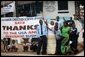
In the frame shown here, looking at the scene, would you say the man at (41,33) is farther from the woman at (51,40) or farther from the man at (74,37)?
the man at (74,37)

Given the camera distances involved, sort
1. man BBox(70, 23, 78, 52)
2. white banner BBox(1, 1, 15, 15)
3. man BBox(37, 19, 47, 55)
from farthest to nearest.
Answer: white banner BBox(1, 1, 15, 15)
man BBox(37, 19, 47, 55)
man BBox(70, 23, 78, 52)

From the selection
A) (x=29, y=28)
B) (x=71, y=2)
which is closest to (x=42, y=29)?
(x=29, y=28)

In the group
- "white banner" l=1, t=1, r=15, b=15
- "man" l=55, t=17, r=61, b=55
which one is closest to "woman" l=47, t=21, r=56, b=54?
"man" l=55, t=17, r=61, b=55

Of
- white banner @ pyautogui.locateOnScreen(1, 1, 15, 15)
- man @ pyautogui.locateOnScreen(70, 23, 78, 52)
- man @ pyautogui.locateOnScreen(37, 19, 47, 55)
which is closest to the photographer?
man @ pyautogui.locateOnScreen(70, 23, 78, 52)

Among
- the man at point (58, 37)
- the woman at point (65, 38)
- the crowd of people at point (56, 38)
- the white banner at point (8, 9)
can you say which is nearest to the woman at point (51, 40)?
the crowd of people at point (56, 38)

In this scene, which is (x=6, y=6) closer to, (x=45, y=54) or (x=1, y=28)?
(x=1, y=28)

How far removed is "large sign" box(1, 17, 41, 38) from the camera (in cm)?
1683

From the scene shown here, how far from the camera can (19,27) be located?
55.6 ft

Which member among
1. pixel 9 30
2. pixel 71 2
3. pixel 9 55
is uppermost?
pixel 71 2

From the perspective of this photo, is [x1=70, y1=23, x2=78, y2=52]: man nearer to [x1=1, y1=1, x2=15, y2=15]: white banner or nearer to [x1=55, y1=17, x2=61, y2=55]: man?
[x1=55, y1=17, x2=61, y2=55]: man

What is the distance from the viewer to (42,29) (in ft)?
55.0

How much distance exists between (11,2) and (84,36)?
3359mm

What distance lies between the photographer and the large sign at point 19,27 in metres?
16.8

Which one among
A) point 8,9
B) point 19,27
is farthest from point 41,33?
point 8,9
